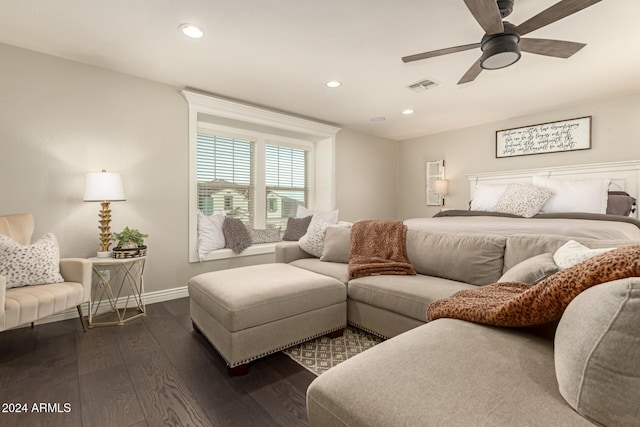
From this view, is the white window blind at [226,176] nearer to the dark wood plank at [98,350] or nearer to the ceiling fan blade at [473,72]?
the dark wood plank at [98,350]

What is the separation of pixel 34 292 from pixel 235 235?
194 cm

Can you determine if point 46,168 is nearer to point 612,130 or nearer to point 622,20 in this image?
point 622,20

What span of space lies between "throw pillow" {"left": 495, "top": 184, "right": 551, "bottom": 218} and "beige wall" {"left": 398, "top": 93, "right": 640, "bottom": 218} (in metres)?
0.98

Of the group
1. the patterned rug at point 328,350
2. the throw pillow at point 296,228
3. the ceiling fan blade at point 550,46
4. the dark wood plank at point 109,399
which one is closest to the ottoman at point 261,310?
the patterned rug at point 328,350

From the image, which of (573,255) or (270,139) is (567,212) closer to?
(573,255)

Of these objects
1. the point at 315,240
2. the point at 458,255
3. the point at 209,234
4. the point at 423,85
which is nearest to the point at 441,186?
the point at 423,85

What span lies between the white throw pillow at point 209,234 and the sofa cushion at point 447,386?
2901 mm

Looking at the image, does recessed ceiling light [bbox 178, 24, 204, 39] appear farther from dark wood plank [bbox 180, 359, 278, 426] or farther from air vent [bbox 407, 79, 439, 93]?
dark wood plank [bbox 180, 359, 278, 426]

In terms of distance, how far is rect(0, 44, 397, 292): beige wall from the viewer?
8.20 feet

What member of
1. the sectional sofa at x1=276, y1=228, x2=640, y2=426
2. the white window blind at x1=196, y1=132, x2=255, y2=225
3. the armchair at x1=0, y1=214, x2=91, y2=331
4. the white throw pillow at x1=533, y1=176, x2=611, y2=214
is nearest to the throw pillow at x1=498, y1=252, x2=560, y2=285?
the sectional sofa at x1=276, y1=228, x2=640, y2=426

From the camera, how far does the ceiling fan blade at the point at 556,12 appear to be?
5.45 feet

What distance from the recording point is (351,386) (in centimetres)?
86

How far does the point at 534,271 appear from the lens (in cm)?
142

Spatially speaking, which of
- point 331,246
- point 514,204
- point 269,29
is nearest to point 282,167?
point 331,246
